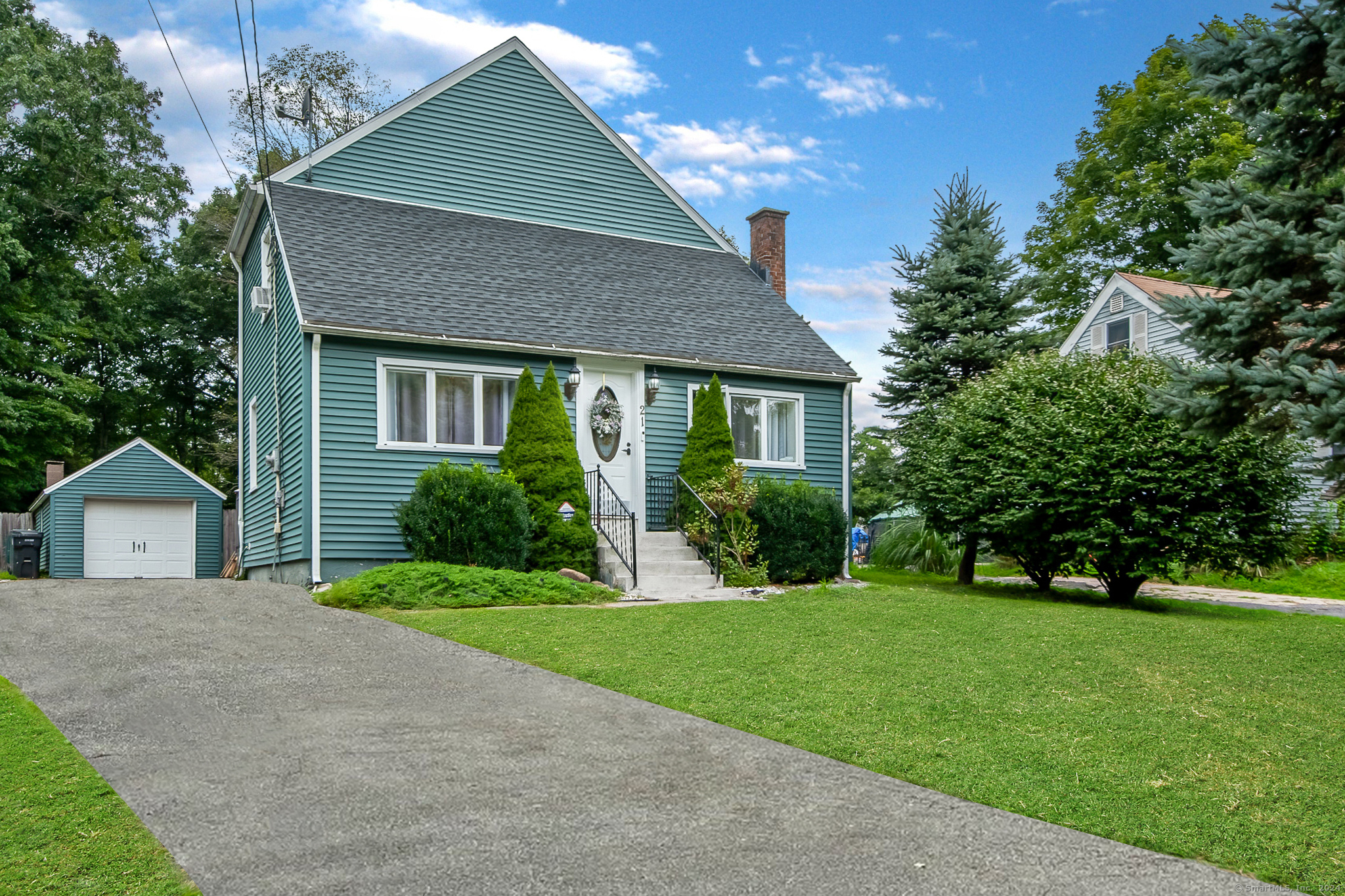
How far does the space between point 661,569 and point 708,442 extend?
7.51 ft

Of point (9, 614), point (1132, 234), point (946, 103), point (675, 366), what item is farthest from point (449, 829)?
point (1132, 234)

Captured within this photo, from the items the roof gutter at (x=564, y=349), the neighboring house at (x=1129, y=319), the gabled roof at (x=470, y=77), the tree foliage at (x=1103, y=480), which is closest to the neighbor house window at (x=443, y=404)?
the roof gutter at (x=564, y=349)

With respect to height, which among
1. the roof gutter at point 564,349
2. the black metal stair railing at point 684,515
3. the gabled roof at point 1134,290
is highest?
the gabled roof at point 1134,290

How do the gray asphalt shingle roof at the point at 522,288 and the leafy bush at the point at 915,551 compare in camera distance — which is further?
the leafy bush at the point at 915,551

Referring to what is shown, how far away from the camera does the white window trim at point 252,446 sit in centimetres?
1694

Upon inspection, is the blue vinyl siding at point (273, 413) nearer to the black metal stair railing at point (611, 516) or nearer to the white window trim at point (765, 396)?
the black metal stair railing at point (611, 516)

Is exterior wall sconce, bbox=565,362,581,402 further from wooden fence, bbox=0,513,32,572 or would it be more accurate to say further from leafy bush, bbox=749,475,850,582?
wooden fence, bbox=0,513,32,572

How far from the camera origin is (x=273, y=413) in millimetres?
15570

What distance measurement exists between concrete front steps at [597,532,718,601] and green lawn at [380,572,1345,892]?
2.06 metres

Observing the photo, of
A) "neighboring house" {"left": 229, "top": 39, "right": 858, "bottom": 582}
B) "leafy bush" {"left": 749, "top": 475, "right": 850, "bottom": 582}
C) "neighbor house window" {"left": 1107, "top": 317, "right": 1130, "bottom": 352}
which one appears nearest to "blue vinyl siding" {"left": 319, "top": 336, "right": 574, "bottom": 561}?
"neighboring house" {"left": 229, "top": 39, "right": 858, "bottom": 582}

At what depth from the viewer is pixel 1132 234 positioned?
1289 inches

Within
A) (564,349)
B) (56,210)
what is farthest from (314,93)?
(564,349)

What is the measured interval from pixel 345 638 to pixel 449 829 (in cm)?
479

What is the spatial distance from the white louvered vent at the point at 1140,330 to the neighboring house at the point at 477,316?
10.1m
